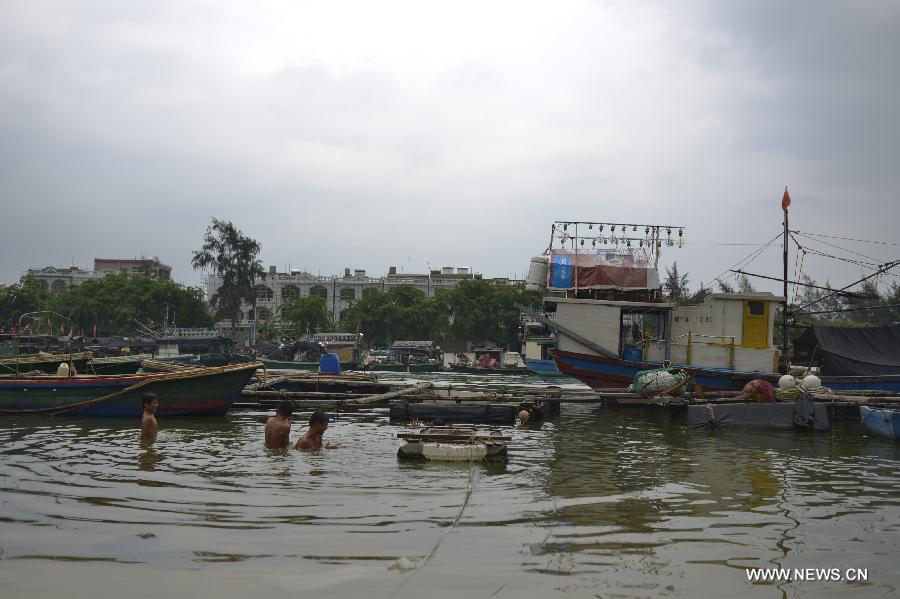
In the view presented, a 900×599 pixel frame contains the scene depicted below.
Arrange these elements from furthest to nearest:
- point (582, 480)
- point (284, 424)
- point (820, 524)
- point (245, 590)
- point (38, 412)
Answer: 1. point (38, 412)
2. point (284, 424)
3. point (582, 480)
4. point (820, 524)
5. point (245, 590)

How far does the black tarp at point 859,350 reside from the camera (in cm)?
2666

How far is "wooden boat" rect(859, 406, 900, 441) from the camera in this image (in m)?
19.3

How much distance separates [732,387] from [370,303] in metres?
57.8

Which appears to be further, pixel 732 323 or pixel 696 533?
pixel 732 323

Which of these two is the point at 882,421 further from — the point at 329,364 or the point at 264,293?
the point at 264,293

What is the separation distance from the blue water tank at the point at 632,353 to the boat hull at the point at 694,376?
0.48m

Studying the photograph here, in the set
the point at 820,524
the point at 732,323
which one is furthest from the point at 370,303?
the point at 820,524

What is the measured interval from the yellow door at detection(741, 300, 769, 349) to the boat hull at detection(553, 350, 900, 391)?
4.38ft

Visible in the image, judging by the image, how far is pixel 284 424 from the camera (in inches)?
608

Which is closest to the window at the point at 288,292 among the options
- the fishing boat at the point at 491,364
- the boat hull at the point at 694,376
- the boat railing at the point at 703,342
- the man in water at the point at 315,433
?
the fishing boat at the point at 491,364

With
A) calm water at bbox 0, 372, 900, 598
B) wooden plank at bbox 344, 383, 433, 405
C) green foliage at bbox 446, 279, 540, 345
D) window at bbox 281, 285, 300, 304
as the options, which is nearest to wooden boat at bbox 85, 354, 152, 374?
wooden plank at bbox 344, 383, 433, 405

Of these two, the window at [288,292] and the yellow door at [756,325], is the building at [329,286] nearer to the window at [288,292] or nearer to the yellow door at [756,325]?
the window at [288,292]

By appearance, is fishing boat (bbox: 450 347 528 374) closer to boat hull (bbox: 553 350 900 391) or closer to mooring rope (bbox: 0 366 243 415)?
boat hull (bbox: 553 350 900 391)

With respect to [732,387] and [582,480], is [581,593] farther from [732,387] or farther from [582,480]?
[732,387]
